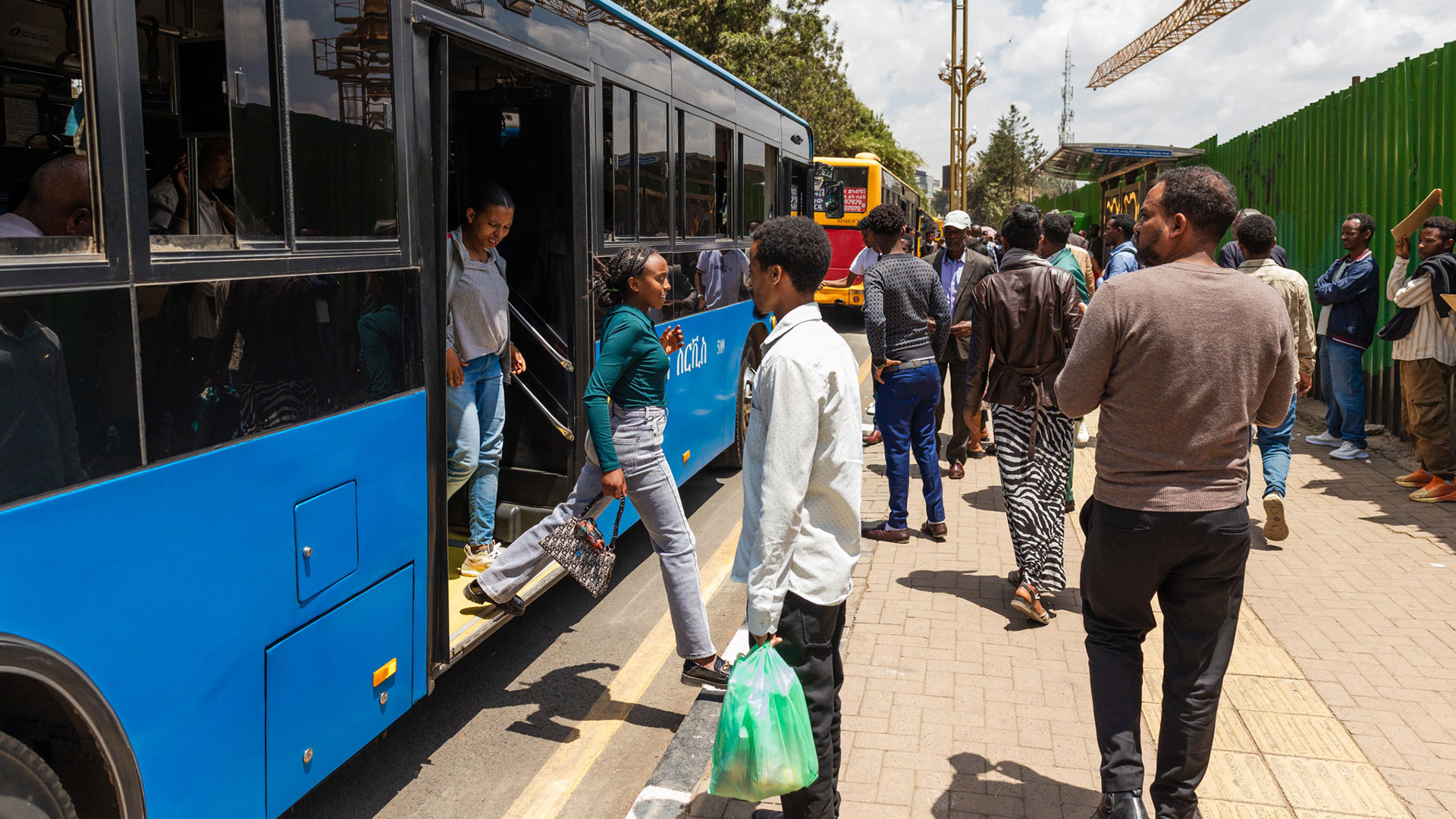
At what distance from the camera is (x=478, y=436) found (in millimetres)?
4941

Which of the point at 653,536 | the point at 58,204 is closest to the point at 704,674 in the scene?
the point at 653,536

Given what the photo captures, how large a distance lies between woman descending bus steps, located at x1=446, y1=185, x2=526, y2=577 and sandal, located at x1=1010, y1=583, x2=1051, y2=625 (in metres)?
2.64

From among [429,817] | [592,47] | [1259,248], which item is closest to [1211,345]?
[429,817]

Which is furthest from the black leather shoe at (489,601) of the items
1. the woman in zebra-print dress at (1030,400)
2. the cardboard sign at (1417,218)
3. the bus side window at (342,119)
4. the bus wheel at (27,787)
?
the cardboard sign at (1417,218)

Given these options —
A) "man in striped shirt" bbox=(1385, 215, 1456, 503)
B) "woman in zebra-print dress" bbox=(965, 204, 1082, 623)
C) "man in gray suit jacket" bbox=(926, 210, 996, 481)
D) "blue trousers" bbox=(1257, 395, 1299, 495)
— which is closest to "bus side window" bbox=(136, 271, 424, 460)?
"woman in zebra-print dress" bbox=(965, 204, 1082, 623)

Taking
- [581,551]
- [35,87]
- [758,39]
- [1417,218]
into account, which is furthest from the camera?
[758,39]

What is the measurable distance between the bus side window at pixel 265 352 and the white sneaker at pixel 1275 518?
5.21m

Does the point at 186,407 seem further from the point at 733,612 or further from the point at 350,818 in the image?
the point at 733,612

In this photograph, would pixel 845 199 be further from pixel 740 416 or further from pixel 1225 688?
pixel 1225 688

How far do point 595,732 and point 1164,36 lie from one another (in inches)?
2869

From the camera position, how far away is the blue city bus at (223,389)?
92.3 inches

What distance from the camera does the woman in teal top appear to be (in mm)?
4398

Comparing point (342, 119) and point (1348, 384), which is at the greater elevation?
point (342, 119)

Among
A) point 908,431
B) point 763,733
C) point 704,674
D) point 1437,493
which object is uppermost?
point 908,431
